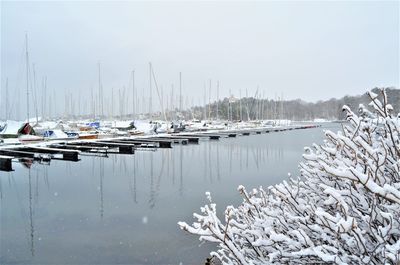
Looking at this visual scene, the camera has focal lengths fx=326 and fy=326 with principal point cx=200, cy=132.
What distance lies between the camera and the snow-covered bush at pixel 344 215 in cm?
231

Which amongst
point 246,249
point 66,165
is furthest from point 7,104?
point 246,249

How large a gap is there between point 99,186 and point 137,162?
8789mm

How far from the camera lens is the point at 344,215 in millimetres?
2506

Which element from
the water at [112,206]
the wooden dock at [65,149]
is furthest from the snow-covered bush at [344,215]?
the wooden dock at [65,149]

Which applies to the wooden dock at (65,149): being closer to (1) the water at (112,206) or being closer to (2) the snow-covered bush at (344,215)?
(1) the water at (112,206)

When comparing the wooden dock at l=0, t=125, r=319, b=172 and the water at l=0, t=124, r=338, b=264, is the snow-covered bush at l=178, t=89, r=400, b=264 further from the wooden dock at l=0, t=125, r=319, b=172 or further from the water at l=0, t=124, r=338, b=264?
the wooden dock at l=0, t=125, r=319, b=172

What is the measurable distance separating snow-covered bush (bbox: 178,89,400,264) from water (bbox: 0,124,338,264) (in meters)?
5.67

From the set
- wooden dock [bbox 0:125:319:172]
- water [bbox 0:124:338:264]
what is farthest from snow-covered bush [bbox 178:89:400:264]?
wooden dock [bbox 0:125:319:172]

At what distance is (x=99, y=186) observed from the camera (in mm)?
17797

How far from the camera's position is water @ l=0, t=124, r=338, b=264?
28.9ft

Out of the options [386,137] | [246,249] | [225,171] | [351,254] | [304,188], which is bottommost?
[225,171]

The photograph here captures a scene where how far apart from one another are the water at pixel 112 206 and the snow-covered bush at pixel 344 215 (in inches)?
223

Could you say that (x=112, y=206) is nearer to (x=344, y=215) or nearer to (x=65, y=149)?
(x=344, y=215)

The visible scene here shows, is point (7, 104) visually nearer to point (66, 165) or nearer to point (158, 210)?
point (66, 165)
